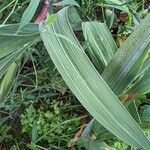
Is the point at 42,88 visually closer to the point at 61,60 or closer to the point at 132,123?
the point at 61,60

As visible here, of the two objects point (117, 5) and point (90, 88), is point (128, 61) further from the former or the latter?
point (117, 5)

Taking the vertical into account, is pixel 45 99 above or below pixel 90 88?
below

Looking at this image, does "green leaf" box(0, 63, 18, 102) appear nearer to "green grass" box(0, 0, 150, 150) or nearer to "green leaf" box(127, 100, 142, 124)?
"green grass" box(0, 0, 150, 150)

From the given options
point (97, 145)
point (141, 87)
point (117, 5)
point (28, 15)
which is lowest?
point (97, 145)

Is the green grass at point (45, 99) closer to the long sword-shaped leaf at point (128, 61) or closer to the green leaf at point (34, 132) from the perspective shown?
the green leaf at point (34, 132)

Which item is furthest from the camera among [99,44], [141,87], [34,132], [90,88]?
[34,132]

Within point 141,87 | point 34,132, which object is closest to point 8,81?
point 34,132

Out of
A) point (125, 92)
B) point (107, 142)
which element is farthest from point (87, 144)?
point (125, 92)
